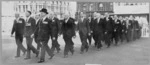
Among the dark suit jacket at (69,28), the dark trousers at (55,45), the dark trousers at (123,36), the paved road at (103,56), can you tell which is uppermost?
the dark suit jacket at (69,28)

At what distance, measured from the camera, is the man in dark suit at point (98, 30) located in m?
2.99

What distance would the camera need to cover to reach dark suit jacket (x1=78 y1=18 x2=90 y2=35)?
9.62 ft

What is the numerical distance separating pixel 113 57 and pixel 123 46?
0.19m

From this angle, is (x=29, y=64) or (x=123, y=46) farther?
(x=123, y=46)

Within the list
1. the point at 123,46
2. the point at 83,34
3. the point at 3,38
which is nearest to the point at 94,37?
the point at 83,34

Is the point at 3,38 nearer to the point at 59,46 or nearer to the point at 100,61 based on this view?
the point at 59,46

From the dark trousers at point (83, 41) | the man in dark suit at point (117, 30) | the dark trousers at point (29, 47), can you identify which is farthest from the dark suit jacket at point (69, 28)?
the man in dark suit at point (117, 30)

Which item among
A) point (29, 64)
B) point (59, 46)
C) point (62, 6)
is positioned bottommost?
point (29, 64)

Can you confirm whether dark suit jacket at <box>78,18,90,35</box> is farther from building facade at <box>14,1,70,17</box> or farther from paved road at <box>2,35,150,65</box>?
building facade at <box>14,1,70,17</box>

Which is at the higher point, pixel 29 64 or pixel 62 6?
pixel 62 6

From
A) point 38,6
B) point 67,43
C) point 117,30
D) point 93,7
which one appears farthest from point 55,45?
point 117,30

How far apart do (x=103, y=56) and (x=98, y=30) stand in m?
0.30

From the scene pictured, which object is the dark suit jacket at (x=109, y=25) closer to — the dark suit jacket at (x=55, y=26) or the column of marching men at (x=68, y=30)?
the column of marching men at (x=68, y=30)

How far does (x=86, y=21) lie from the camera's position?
9.68 ft
